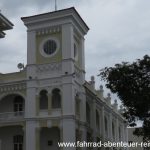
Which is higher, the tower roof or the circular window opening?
the tower roof

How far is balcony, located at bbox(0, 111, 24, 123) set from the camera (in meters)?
37.2

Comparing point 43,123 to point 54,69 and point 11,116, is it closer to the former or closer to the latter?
point 11,116

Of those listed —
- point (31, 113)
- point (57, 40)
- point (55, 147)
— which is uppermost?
point (57, 40)

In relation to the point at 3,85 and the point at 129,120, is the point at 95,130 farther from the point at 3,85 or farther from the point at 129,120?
the point at 129,120

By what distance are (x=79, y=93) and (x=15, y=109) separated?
20.0ft

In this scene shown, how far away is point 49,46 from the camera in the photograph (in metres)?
38.1

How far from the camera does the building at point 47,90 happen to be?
3600 centimetres

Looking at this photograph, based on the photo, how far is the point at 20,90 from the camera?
37.9 m

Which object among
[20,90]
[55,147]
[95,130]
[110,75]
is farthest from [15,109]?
[110,75]

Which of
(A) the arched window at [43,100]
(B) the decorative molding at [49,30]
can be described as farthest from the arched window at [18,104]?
(B) the decorative molding at [49,30]

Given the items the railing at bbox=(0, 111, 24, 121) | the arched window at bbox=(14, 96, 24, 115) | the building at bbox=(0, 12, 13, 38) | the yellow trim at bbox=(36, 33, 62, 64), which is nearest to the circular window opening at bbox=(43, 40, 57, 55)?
the yellow trim at bbox=(36, 33, 62, 64)

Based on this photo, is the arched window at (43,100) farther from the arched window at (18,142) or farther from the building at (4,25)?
the building at (4,25)

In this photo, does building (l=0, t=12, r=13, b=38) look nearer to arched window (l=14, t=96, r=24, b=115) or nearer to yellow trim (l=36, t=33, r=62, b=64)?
yellow trim (l=36, t=33, r=62, b=64)

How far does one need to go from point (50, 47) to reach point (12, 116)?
7.08 metres
